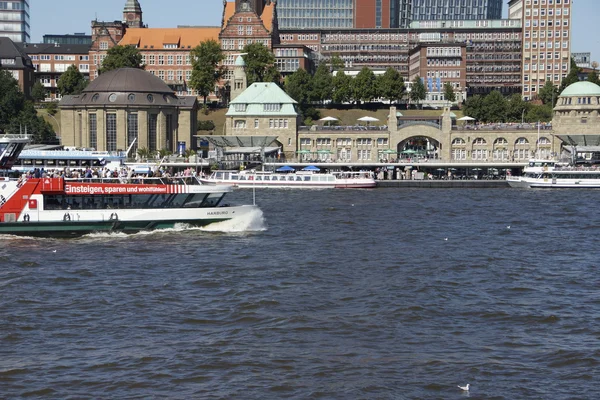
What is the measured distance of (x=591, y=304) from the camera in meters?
45.5

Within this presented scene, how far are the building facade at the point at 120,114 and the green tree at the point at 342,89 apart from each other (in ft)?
120

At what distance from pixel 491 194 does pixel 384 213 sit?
92.3 ft

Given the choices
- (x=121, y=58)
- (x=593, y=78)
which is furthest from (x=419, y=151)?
(x=121, y=58)

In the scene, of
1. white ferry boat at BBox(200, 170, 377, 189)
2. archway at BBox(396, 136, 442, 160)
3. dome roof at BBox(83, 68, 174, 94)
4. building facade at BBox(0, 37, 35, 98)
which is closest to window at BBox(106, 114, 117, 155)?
dome roof at BBox(83, 68, 174, 94)

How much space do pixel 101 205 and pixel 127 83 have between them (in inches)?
3326

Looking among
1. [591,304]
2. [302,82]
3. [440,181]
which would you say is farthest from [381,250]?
[302,82]

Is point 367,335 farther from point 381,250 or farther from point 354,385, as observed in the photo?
point 381,250

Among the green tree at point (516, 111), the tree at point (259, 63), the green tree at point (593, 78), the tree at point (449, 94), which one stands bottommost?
the green tree at point (516, 111)

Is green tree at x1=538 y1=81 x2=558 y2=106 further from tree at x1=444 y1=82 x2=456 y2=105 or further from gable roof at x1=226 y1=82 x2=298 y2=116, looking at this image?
gable roof at x1=226 y1=82 x2=298 y2=116

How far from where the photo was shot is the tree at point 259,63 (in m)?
178

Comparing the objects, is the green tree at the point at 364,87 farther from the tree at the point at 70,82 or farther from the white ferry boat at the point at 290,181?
the white ferry boat at the point at 290,181

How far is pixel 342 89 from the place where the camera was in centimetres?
17688

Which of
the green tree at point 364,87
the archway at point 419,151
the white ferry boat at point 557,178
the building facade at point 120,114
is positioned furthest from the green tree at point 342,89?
the white ferry boat at point 557,178

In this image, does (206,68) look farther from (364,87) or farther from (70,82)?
(364,87)
